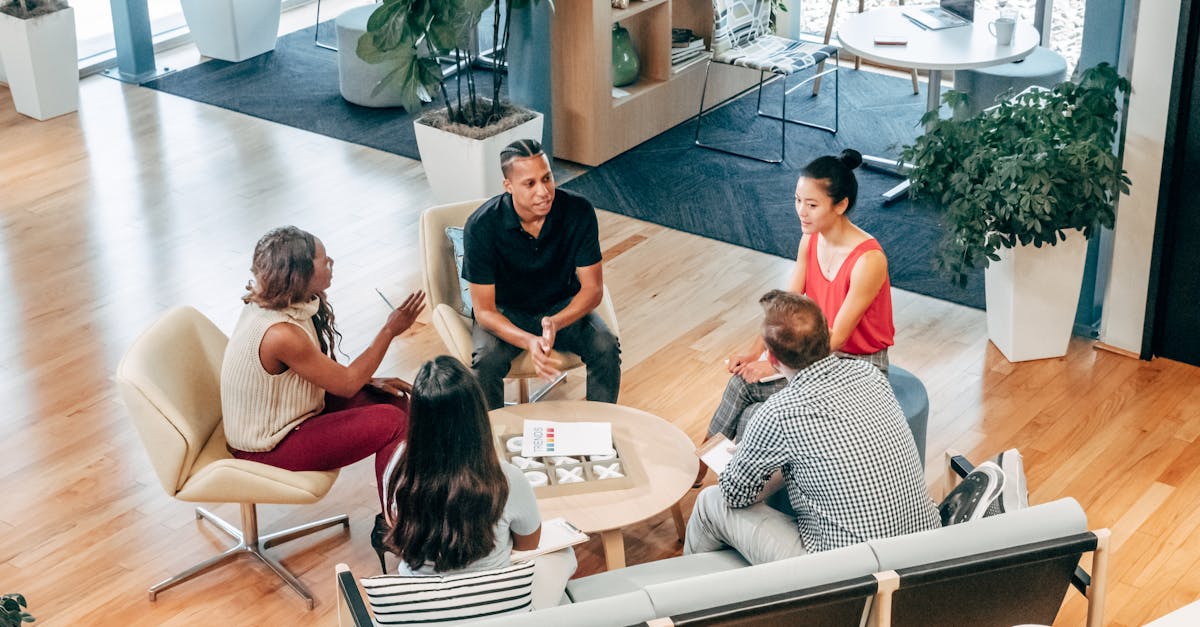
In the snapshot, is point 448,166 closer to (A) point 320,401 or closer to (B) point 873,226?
(B) point 873,226

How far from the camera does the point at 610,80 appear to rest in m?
7.48

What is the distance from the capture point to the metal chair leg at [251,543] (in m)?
4.27

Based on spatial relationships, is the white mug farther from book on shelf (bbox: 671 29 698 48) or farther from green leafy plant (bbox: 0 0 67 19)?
green leafy plant (bbox: 0 0 67 19)

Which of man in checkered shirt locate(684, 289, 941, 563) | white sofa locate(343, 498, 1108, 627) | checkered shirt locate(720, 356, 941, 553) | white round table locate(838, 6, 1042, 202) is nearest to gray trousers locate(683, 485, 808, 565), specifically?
man in checkered shirt locate(684, 289, 941, 563)

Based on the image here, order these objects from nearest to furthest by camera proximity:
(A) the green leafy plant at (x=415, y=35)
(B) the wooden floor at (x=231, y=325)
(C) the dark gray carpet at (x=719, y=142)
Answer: (B) the wooden floor at (x=231, y=325), (A) the green leafy plant at (x=415, y=35), (C) the dark gray carpet at (x=719, y=142)

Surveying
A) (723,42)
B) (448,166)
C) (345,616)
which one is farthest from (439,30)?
(345,616)

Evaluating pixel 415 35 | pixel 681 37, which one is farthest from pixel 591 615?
pixel 681 37

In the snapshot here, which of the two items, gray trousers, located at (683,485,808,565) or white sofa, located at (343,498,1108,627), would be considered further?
gray trousers, located at (683,485,808,565)

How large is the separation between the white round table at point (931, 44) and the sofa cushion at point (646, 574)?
3220 millimetres

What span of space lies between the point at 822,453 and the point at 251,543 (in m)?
1.96

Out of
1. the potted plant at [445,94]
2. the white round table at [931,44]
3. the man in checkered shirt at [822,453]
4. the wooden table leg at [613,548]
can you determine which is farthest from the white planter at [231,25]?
the man in checkered shirt at [822,453]

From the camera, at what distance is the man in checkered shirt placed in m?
3.46

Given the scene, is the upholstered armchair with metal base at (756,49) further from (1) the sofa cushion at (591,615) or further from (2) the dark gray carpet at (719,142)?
(1) the sofa cushion at (591,615)

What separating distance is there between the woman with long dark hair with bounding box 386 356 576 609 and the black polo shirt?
1573 mm
